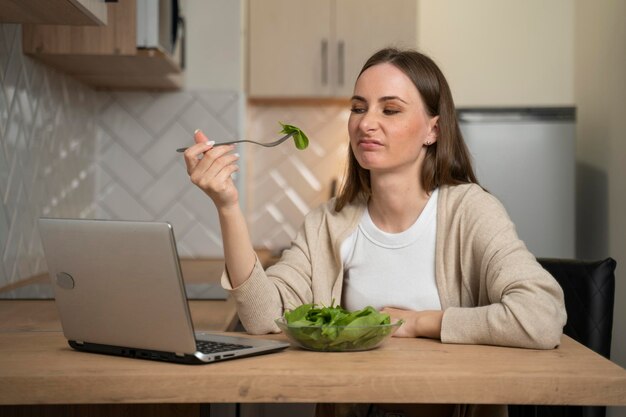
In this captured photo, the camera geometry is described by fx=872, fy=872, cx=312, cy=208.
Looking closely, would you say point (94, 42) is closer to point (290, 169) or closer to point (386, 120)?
point (386, 120)

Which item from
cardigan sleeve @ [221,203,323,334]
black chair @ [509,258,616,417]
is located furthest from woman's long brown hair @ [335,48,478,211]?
black chair @ [509,258,616,417]

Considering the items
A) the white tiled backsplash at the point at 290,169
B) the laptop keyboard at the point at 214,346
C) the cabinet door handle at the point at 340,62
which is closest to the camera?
the laptop keyboard at the point at 214,346

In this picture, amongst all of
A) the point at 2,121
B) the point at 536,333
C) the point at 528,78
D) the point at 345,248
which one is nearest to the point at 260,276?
the point at 345,248

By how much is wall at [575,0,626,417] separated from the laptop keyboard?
1978mm

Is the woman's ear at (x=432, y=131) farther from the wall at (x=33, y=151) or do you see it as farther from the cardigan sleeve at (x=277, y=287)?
the wall at (x=33, y=151)

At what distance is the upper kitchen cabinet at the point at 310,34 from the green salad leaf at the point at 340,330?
2.37m

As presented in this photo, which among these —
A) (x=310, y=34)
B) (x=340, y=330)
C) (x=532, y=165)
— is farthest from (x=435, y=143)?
(x=310, y=34)

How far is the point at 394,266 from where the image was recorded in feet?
6.07

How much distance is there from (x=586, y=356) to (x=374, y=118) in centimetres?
65

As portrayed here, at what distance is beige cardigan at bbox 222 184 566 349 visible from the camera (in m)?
1.52

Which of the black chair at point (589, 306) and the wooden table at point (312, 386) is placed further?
the black chair at point (589, 306)

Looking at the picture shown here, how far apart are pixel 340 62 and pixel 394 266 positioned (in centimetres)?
201

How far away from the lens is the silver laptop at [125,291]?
1.31m

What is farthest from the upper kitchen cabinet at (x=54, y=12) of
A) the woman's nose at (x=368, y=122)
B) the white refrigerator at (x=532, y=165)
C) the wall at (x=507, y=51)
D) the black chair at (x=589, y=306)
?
the wall at (x=507, y=51)
